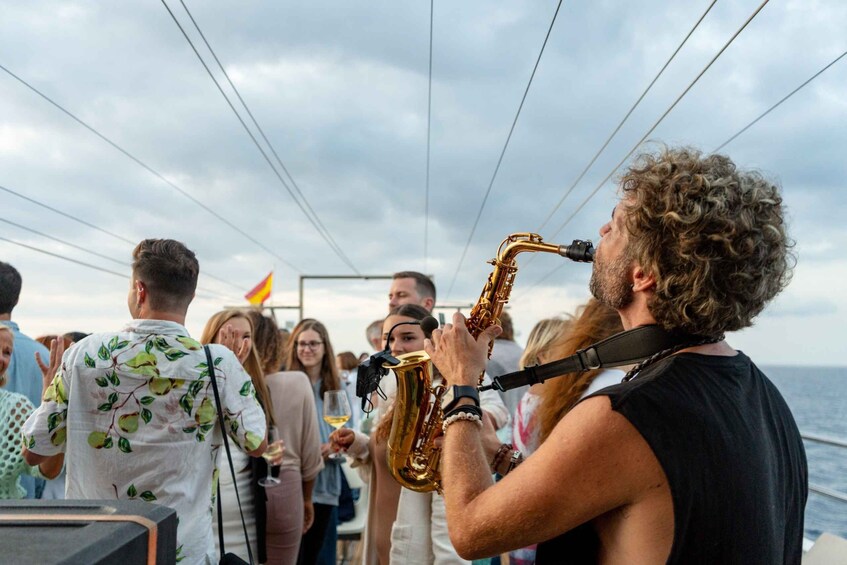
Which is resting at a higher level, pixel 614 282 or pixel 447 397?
pixel 614 282

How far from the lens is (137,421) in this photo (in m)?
2.30

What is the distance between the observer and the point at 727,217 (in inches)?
53.9

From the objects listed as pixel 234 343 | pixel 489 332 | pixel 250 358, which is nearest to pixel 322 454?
pixel 250 358

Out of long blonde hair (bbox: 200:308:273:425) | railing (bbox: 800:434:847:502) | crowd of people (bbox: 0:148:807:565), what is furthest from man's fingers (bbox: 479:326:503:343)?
railing (bbox: 800:434:847:502)

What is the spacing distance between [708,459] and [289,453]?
295 cm

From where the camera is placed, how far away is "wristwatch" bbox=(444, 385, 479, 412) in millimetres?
1583

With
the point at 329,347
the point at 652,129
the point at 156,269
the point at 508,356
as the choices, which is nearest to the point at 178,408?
the point at 156,269

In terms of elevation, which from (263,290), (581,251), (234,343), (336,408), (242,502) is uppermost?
(263,290)

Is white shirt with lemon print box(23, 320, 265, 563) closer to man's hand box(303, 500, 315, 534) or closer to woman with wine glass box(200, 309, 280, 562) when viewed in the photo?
woman with wine glass box(200, 309, 280, 562)

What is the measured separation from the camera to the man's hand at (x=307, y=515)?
13.3 feet

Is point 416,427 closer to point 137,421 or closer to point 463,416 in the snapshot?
point 463,416

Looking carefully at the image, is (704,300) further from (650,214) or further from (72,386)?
(72,386)

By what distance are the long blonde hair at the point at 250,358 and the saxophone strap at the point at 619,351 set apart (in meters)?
2.20

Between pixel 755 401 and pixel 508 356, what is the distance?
3707 mm
